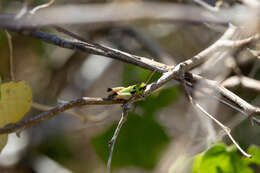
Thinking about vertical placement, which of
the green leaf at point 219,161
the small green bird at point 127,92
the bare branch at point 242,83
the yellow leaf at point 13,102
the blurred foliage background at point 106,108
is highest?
the small green bird at point 127,92

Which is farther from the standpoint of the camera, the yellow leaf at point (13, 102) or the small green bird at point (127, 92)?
the yellow leaf at point (13, 102)

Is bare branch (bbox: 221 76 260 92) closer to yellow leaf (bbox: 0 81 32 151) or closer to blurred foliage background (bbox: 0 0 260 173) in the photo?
blurred foliage background (bbox: 0 0 260 173)

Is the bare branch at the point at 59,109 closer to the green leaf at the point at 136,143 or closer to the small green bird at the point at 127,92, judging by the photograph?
the small green bird at the point at 127,92

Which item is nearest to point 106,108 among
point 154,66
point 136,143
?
point 136,143

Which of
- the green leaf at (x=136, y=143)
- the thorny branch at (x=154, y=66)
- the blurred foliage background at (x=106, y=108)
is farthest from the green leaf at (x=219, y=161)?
the green leaf at (x=136, y=143)

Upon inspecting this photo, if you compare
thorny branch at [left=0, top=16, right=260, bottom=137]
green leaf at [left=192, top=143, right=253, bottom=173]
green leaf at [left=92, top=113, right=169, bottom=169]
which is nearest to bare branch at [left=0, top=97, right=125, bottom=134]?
thorny branch at [left=0, top=16, right=260, bottom=137]

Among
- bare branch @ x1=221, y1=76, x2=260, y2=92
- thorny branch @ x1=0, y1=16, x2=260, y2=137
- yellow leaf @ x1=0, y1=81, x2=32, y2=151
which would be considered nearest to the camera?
thorny branch @ x1=0, y1=16, x2=260, y2=137

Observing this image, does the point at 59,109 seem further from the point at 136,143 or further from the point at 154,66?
the point at 136,143
